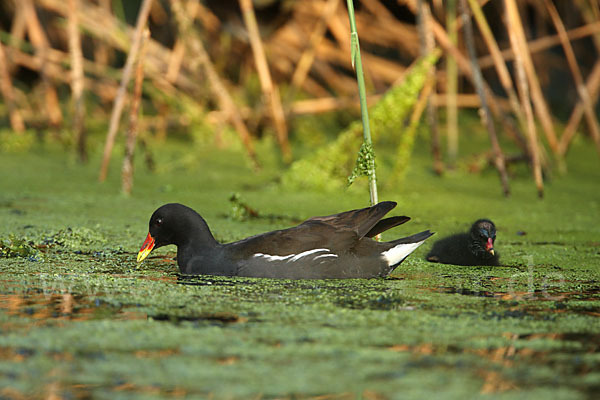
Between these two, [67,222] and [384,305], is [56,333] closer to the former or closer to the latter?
[384,305]

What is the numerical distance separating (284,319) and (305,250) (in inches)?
31.9

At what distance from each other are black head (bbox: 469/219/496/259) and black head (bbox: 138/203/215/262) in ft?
4.01

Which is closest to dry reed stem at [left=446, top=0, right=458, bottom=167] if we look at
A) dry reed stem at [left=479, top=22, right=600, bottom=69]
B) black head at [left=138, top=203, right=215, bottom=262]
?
dry reed stem at [left=479, top=22, right=600, bottom=69]

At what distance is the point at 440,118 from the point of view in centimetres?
957

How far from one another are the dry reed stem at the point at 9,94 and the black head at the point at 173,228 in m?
3.65

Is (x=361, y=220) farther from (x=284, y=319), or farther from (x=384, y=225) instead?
(x=284, y=319)

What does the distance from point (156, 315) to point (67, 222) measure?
2.08 metres

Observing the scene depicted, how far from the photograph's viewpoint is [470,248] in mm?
4238

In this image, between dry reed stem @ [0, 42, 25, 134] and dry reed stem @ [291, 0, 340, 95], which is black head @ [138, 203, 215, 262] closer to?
dry reed stem @ [0, 42, 25, 134]

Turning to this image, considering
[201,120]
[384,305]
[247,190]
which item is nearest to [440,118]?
[201,120]

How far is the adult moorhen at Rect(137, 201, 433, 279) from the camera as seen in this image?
3.73m

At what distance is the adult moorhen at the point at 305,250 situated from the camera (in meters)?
3.73

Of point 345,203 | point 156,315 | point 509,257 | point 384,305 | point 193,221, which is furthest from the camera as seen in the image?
point 345,203

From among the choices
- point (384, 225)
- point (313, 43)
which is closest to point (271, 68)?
point (313, 43)
